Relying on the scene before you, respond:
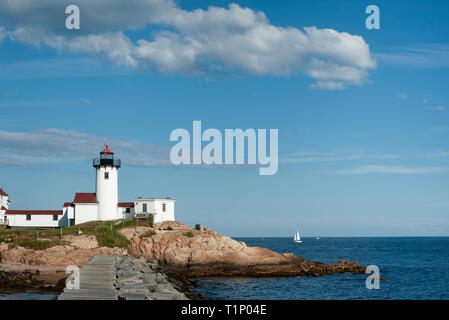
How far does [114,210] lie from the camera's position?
199ft

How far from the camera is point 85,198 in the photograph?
197 feet

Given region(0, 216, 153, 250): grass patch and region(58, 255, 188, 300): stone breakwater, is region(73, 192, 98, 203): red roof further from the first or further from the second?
region(58, 255, 188, 300): stone breakwater

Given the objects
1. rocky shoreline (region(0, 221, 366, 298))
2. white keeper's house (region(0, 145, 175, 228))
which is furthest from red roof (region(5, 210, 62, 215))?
rocky shoreline (region(0, 221, 366, 298))

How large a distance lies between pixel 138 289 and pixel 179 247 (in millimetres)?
25166

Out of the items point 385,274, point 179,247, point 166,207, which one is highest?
point 166,207

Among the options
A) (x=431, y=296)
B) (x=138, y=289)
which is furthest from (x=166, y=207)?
(x=138, y=289)

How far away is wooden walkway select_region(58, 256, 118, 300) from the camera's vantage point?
20.9 m

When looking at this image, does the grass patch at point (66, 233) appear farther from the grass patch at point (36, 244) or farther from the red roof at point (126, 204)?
the red roof at point (126, 204)

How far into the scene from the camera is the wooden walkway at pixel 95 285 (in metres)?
20.9

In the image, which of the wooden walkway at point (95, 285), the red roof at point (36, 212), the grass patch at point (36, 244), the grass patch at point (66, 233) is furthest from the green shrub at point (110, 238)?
the wooden walkway at point (95, 285)

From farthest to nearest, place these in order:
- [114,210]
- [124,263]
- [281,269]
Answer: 1. [114,210]
2. [281,269]
3. [124,263]
